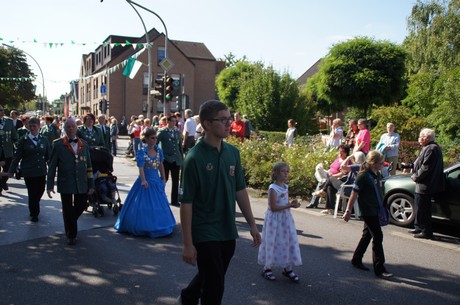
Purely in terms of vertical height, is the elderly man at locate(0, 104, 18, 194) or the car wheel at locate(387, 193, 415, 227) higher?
the elderly man at locate(0, 104, 18, 194)

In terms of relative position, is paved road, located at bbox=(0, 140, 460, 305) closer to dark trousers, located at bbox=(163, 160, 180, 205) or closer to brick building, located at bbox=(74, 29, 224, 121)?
dark trousers, located at bbox=(163, 160, 180, 205)

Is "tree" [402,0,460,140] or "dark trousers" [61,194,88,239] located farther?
"tree" [402,0,460,140]

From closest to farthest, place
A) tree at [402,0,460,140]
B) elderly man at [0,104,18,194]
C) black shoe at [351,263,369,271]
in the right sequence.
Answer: black shoe at [351,263,369,271] → elderly man at [0,104,18,194] → tree at [402,0,460,140]

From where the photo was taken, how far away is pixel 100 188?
348 inches

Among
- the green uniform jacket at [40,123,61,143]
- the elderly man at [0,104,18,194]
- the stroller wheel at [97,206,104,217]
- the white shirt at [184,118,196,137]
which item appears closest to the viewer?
the stroller wheel at [97,206,104,217]

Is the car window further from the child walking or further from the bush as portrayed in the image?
the child walking

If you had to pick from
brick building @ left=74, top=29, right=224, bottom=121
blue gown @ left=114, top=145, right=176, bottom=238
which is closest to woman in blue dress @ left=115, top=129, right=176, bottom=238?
blue gown @ left=114, top=145, right=176, bottom=238

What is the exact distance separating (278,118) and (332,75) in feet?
14.7

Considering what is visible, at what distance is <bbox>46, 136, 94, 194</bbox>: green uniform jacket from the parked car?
5568mm

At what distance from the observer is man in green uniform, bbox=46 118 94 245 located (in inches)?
264

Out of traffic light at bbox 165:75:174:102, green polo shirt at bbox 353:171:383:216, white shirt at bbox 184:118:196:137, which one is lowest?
green polo shirt at bbox 353:171:383:216

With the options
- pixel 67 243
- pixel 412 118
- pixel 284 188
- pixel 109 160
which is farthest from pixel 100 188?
pixel 412 118

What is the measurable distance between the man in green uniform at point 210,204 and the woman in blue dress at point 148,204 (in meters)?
3.87

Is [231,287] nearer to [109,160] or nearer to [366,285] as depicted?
[366,285]
